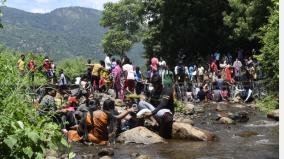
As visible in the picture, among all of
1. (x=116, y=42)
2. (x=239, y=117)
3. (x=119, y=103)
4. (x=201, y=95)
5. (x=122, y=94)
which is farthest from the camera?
(x=116, y=42)

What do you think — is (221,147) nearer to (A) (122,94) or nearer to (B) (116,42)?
(A) (122,94)

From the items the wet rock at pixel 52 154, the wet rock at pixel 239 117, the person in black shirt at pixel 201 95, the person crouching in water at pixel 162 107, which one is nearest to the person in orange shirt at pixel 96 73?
the person in black shirt at pixel 201 95

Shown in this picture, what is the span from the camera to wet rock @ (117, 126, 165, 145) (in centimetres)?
1439

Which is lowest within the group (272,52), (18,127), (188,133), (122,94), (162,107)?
(188,133)

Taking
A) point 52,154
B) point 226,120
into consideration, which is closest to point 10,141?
point 52,154

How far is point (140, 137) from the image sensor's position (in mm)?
14453

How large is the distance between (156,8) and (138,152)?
3163 cm

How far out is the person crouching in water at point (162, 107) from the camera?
14.8 m

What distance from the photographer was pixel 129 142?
1446cm

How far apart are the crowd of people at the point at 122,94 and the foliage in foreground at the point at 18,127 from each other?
361 mm

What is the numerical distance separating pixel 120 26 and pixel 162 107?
6744 cm

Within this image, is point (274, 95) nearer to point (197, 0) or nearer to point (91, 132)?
point (91, 132)

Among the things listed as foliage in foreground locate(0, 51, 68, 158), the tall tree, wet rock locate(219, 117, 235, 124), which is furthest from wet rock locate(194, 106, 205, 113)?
foliage in foreground locate(0, 51, 68, 158)

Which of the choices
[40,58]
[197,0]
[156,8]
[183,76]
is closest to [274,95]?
[40,58]
